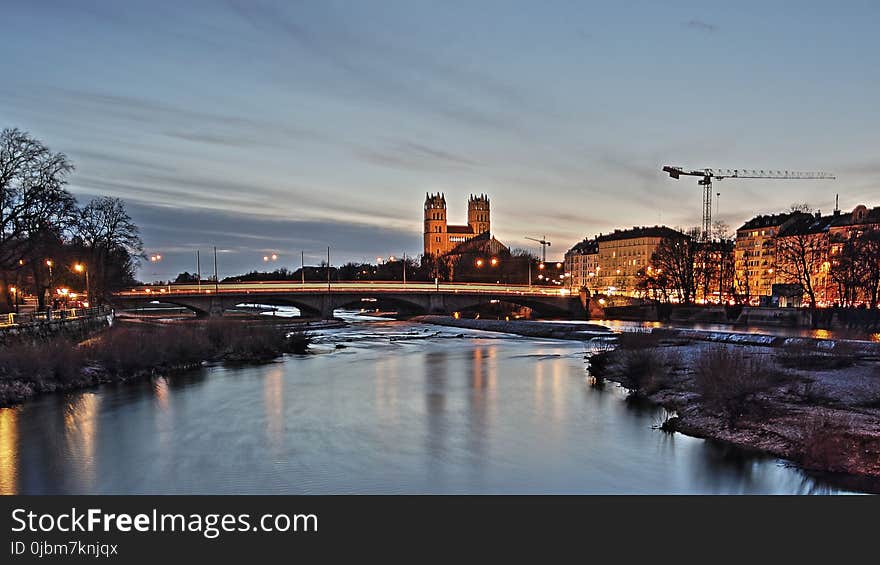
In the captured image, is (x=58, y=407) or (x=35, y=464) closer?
(x=35, y=464)

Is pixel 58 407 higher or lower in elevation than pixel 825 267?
lower

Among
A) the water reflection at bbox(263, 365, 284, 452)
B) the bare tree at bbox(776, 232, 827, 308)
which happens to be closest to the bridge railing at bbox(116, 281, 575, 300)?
the bare tree at bbox(776, 232, 827, 308)

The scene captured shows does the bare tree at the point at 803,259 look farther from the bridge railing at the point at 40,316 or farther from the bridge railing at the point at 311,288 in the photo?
the bridge railing at the point at 40,316

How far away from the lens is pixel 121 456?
847 inches

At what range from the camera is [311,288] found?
3602 inches

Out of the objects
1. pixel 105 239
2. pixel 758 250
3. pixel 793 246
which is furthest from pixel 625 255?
pixel 105 239

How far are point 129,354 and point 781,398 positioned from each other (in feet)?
109

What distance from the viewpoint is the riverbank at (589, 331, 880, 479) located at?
1883cm

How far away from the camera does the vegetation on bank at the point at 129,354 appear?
31.3 metres

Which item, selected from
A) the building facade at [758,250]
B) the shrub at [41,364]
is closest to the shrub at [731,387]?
the shrub at [41,364]

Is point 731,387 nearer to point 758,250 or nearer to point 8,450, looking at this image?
point 8,450
